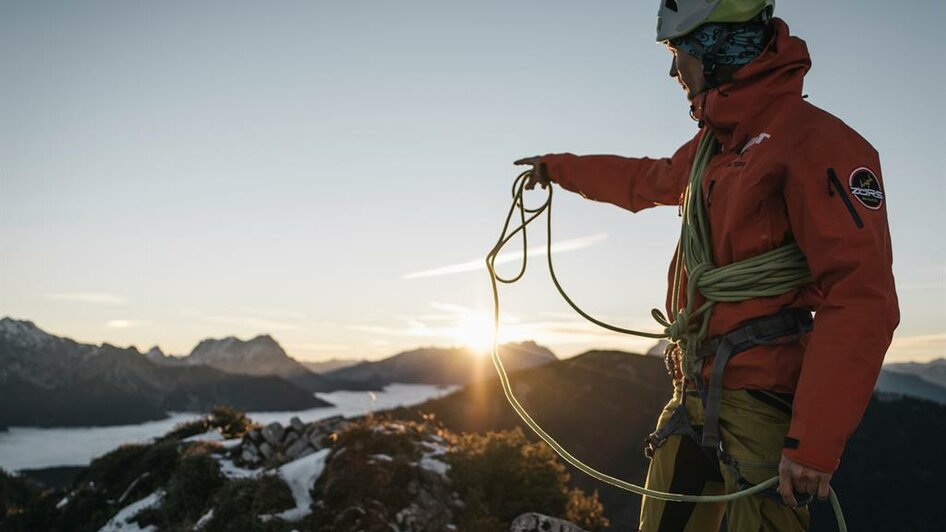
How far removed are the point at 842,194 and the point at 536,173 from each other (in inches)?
79.1

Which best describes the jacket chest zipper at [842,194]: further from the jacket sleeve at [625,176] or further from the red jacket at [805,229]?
the jacket sleeve at [625,176]

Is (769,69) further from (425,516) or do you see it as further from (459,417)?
(459,417)

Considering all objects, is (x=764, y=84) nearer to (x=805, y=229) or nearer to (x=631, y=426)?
(x=805, y=229)

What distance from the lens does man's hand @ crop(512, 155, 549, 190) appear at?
3.88 m

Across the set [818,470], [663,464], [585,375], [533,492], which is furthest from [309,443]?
[585,375]

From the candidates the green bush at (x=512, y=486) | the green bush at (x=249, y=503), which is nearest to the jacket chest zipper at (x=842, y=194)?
the green bush at (x=512, y=486)

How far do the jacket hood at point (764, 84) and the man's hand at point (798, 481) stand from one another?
1355mm

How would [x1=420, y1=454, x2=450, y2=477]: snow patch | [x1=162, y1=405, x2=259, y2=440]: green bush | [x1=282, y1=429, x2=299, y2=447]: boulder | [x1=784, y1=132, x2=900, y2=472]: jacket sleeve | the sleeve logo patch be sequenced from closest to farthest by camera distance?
[x1=784, y1=132, x2=900, y2=472]: jacket sleeve, the sleeve logo patch, [x1=420, y1=454, x2=450, y2=477]: snow patch, [x1=282, y1=429, x2=299, y2=447]: boulder, [x1=162, y1=405, x2=259, y2=440]: green bush

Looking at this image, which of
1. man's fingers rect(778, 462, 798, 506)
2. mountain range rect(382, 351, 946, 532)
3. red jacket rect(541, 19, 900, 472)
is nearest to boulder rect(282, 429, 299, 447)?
red jacket rect(541, 19, 900, 472)

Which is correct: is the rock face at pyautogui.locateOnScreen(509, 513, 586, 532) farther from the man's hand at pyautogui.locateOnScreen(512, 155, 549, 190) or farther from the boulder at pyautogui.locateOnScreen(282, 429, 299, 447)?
the man's hand at pyautogui.locateOnScreen(512, 155, 549, 190)

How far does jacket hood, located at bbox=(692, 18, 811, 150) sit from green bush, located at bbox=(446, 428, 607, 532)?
6.53 meters

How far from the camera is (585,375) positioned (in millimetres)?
50094

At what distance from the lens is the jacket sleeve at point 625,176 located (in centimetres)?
323

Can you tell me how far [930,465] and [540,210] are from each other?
6286cm
